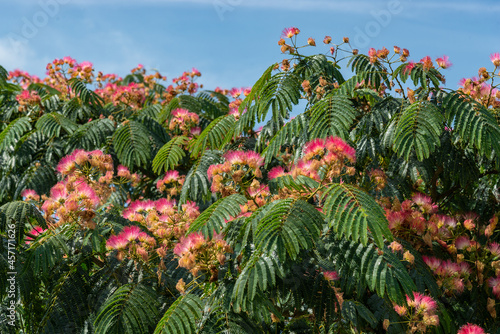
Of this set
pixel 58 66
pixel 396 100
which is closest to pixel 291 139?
pixel 396 100

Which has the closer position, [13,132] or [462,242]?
[462,242]

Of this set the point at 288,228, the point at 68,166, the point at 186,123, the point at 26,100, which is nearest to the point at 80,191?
the point at 68,166

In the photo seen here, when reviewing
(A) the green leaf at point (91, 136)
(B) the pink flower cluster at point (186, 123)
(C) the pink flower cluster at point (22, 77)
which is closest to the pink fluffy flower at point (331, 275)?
(B) the pink flower cluster at point (186, 123)

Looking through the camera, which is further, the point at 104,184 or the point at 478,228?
the point at 478,228

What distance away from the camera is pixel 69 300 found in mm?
3908

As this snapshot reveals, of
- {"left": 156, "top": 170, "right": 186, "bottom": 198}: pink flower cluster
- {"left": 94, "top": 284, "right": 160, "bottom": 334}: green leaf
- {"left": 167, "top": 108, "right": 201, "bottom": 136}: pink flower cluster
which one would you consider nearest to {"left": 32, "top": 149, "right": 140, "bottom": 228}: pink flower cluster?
{"left": 94, "top": 284, "right": 160, "bottom": 334}: green leaf

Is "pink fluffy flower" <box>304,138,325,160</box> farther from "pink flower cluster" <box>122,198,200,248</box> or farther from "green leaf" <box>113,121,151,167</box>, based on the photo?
"green leaf" <box>113,121,151,167</box>

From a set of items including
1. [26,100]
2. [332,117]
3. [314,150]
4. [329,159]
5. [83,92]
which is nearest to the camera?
[329,159]

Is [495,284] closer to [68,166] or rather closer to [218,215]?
[218,215]

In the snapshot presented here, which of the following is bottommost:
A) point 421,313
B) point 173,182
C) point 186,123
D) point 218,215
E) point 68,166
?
point 421,313

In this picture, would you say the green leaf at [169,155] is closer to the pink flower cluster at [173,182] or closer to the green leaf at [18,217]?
the pink flower cluster at [173,182]

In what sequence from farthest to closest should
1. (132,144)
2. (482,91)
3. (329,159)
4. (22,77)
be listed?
(22,77) < (132,144) < (482,91) < (329,159)

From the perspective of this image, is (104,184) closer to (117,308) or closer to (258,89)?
(117,308)

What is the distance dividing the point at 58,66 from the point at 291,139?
469cm
